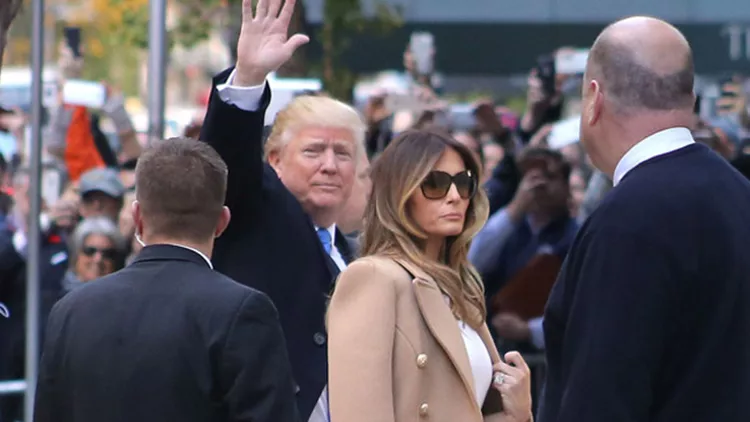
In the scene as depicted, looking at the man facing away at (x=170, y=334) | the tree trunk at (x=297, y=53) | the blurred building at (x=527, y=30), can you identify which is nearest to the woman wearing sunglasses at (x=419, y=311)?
the man facing away at (x=170, y=334)

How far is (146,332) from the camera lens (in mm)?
3756

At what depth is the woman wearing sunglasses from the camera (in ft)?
14.4

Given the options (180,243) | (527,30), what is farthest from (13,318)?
(527,30)

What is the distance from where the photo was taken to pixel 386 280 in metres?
4.46

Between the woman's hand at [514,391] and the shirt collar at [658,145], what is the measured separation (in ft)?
3.38

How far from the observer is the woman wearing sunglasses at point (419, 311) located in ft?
14.4

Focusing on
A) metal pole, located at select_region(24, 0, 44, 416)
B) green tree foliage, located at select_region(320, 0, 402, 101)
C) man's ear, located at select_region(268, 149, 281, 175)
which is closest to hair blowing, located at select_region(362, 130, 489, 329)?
man's ear, located at select_region(268, 149, 281, 175)

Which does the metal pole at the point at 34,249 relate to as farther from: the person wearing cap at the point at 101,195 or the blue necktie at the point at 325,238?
the blue necktie at the point at 325,238

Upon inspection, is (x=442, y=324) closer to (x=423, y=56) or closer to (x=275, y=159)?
(x=275, y=159)

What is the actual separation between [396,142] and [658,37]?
4.00ft

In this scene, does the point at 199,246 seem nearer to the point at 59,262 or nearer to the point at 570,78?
the point at 59,262

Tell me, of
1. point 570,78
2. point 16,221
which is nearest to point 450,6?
point 570,78

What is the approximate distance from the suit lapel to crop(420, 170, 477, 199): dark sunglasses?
0.27m

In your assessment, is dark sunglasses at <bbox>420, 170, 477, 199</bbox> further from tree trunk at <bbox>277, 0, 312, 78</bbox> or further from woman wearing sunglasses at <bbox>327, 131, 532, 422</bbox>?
tree trunk at <bbox>277, 0, 312, 78</bbox>
